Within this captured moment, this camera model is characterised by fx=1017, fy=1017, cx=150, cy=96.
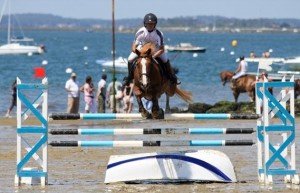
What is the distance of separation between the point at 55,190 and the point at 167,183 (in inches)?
72.3

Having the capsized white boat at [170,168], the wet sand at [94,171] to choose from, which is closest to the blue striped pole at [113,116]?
the capsized white boat at [170,168]

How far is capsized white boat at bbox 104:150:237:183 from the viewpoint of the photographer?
1523 centimetres

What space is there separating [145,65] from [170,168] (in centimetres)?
161

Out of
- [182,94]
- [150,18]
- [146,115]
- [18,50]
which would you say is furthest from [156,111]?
[18,50]

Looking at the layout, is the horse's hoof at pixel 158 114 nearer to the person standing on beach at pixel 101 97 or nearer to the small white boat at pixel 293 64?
the person standing on beach at pixel 101 97

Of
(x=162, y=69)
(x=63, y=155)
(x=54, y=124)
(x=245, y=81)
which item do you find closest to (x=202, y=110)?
(x=245, y=81)

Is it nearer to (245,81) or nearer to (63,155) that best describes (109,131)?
(63,155)

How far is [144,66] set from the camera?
15.4 m

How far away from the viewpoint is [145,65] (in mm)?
15438

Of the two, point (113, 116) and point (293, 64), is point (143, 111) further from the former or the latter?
point (293, 64)

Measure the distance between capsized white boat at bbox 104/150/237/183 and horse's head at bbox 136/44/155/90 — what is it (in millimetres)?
1115

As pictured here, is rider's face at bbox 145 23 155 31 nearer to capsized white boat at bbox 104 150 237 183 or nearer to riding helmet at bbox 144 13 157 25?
riding helmet at bbox 144 13 157 25

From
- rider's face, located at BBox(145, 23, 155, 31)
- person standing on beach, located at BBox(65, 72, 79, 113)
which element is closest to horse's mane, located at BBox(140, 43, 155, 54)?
rider's face, located at BBox(145, 23, 155, 31)

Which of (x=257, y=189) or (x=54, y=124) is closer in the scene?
(x=257, y=189)
